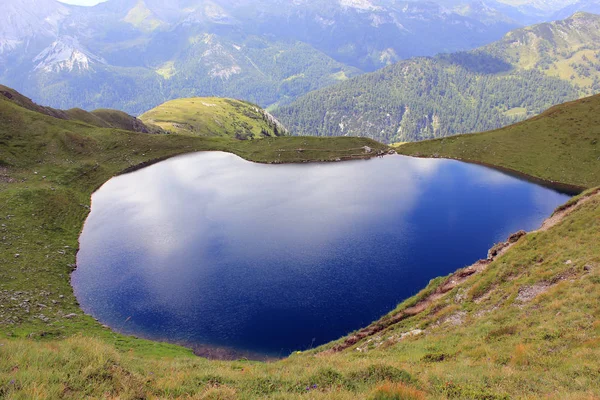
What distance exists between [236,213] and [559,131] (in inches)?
3883

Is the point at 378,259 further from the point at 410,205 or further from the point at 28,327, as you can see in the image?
the point at 28,327

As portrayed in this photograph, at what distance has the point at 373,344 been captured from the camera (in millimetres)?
31391

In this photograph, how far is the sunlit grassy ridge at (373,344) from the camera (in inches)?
575

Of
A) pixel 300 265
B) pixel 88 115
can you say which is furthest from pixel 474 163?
pixel 88 115

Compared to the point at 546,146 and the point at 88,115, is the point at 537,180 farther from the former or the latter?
the point at 88,115

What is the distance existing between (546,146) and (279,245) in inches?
3445

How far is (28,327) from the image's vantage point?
3484cm

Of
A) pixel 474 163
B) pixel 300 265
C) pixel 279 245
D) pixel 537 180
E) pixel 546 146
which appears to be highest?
pixel 546 146

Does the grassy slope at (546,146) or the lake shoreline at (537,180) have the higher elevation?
the grassy slope at (546,146)

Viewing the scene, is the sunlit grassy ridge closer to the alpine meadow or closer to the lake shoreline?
the alpine meadow

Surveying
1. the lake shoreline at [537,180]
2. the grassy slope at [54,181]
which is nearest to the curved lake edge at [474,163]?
the lake shoreline at [537,180]

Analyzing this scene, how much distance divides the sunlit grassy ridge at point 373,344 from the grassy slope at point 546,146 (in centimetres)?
6125

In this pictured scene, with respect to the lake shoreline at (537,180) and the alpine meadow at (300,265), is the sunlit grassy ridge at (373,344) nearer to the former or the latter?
the alpine meadow at (300,265)

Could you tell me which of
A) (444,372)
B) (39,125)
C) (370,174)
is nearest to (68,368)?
(444,372)
